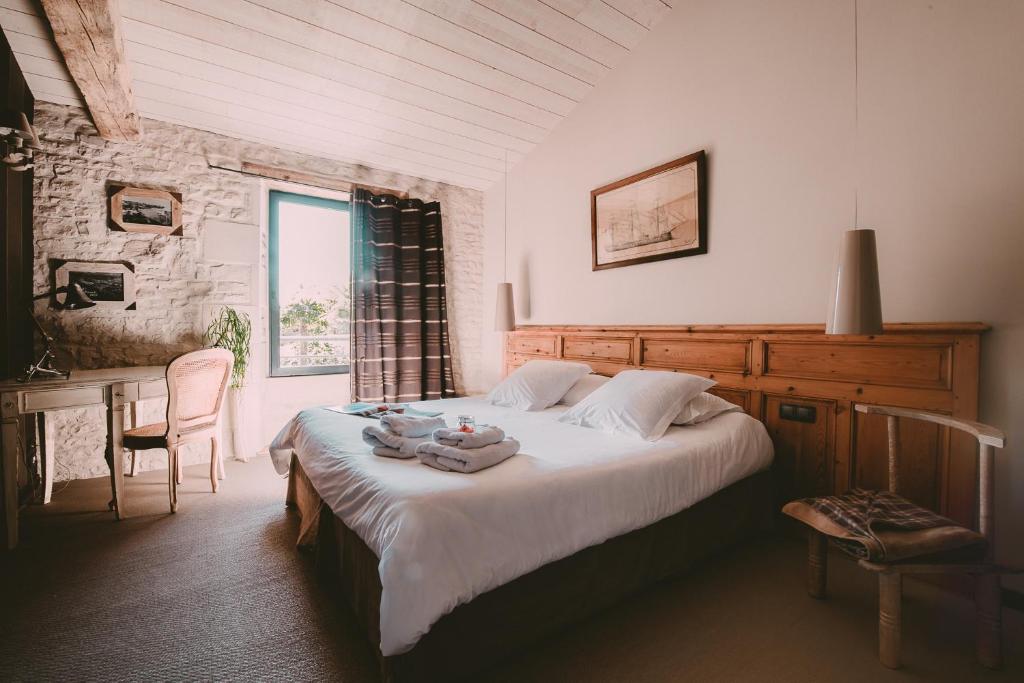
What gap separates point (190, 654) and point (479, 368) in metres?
3.44

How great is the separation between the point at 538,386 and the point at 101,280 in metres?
3.15

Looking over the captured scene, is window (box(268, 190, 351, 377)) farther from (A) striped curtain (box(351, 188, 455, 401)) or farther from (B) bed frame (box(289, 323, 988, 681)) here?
(B) bed frame (box(289, 323, 988, 681))

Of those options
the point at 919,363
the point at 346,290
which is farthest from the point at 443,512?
the point at 346,290

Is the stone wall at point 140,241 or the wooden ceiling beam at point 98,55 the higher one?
the wooden ceiling beam at point 98,55

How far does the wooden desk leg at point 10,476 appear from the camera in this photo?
209 centimetres

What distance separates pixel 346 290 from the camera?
14.1 feet

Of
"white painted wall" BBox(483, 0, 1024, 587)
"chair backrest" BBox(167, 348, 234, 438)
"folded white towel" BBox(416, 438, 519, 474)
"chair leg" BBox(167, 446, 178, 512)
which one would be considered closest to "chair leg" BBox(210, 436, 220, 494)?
"chair backrest" BBox(167, 348, 234, 438)

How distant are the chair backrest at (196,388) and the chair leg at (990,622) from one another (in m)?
3.70

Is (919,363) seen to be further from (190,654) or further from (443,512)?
(190,654)

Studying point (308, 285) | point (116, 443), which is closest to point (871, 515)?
point (116, 443)

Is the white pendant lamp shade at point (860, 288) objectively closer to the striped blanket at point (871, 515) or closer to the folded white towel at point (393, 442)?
the striped blanket at point (871, 515)

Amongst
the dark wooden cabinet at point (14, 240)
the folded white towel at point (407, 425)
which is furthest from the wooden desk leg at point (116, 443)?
the folded white towel at point (407, 425)

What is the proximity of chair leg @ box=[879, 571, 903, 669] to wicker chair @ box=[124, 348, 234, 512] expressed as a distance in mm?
3325

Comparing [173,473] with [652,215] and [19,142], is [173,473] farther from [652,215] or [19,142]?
[652,215]
